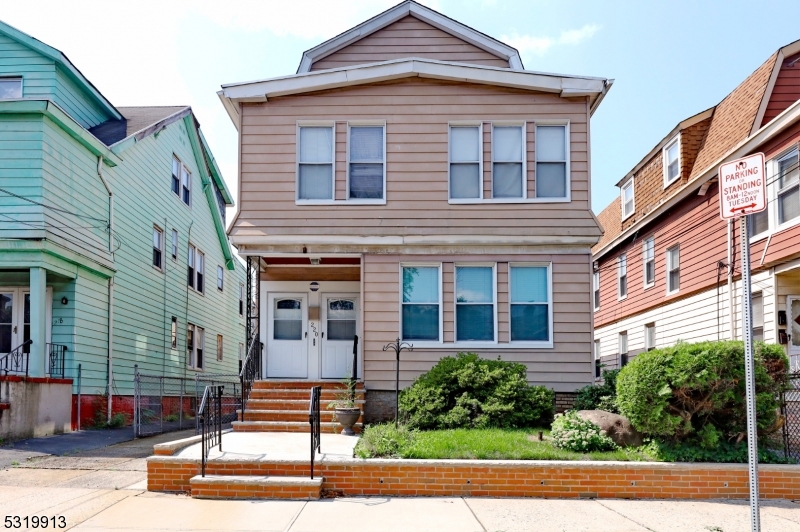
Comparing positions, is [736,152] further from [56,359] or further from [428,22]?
[56,359]

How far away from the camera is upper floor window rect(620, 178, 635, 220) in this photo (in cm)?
2189

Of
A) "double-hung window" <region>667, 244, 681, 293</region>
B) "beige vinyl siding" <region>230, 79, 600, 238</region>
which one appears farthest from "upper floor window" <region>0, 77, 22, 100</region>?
"double-hung window" <region>667, 244, 681, 293</region>

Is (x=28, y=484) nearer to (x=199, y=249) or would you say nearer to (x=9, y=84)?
(x=9, y=84)

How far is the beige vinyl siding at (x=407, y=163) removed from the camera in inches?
527

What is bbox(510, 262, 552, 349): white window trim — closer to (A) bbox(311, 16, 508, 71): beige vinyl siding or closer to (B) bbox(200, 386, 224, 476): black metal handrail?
(A) bbox(311, 16, 508, 71): beige vinyl siding

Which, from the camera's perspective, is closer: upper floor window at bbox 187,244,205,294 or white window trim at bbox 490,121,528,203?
white window trim at bbox 490,121,528,203

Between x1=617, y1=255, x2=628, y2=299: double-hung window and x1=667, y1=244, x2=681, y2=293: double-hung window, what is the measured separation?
345 centimetres

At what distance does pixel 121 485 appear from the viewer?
353 inches


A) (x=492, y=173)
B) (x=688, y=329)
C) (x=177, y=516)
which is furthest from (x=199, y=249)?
(x=177, y=516)

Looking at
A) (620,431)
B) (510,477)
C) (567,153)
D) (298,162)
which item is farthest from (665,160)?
(510,477)

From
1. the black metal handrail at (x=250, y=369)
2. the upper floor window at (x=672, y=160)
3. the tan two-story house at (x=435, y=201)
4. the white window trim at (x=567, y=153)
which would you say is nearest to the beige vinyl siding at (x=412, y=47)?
the tan two-story house at (x=435, y=201)

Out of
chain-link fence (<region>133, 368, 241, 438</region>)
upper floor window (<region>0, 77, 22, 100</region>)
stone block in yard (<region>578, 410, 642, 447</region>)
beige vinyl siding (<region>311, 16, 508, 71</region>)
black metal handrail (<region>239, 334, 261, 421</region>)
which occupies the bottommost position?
chain-link fence (<region>133, 368, 241, 438</region>)

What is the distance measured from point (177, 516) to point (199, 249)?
18.6m

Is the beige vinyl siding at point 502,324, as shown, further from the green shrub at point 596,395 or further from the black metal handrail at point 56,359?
the black metal handrail at point 56,359
